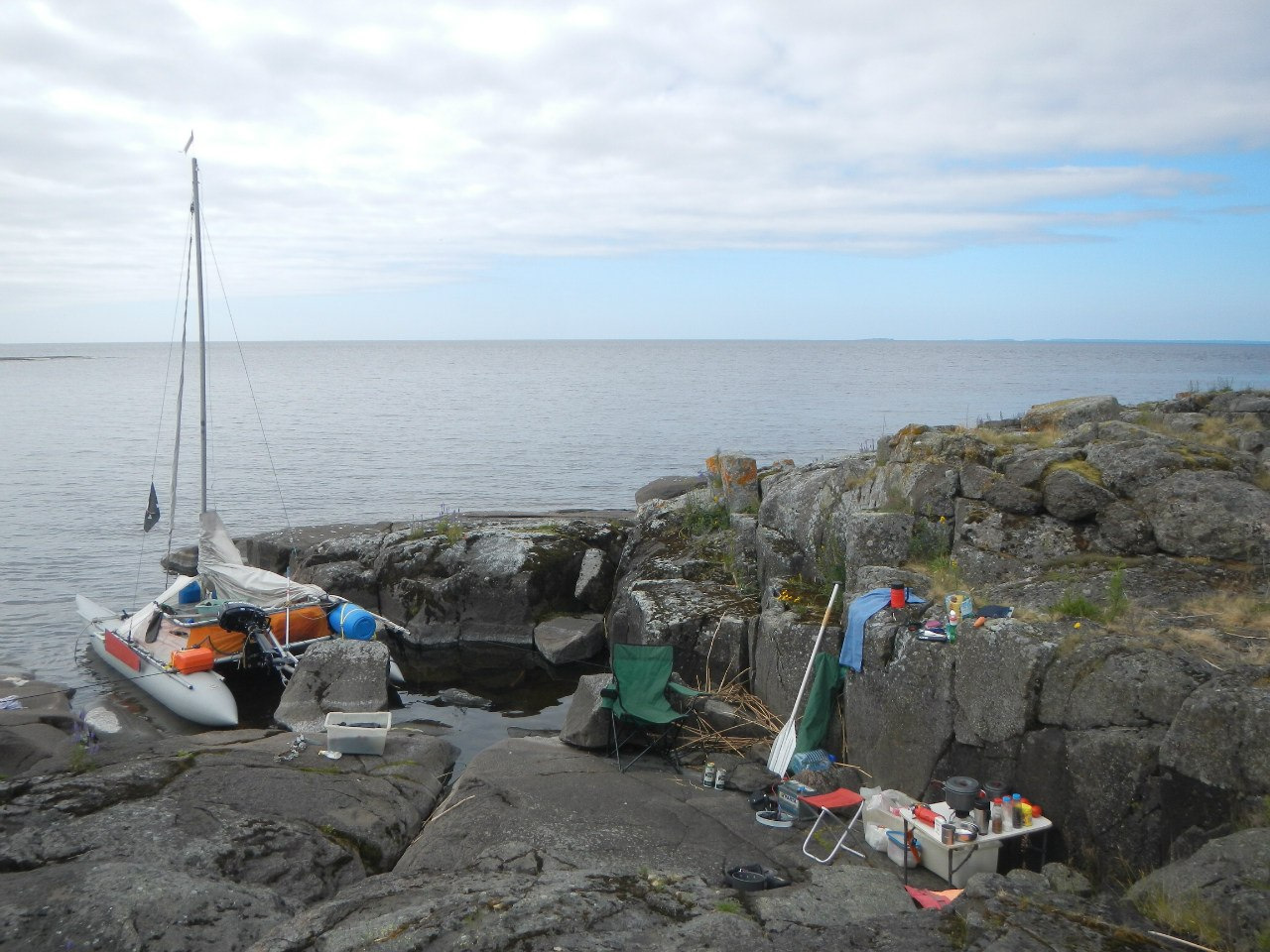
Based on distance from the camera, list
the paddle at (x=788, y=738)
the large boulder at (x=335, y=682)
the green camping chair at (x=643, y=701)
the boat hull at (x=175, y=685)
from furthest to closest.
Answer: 1. the boat hull at (x=175, y=685)
2. the large boulder at (x=335, y=682)
3. the green camping chair at (x=643, y=701)
4. the paddle at (x=788, y=738)

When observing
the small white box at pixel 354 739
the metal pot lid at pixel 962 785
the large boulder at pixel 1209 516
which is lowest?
the small white box at pixel 354 739

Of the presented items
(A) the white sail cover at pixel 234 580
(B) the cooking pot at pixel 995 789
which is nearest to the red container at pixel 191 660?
(A) the white sail cover at pixel 234 580

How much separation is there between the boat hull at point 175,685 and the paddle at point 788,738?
7472mm

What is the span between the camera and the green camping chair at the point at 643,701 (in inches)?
375

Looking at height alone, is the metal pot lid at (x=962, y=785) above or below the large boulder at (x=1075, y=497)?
below

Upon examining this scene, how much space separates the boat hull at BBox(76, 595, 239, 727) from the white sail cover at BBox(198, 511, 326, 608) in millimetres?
1444

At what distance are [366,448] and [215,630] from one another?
26.6 metres

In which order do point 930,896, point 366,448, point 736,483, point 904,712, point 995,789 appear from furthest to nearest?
point 366,448 < point 736,483 < point 904,712 < point 995,789 < point 930,896

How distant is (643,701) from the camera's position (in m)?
9.80

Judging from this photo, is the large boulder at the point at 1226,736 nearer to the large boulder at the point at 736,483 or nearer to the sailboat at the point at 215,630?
the large boulder at the point at 736,483

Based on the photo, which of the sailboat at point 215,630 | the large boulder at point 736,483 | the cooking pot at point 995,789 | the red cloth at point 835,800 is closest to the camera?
the cooking pot at point 995,789

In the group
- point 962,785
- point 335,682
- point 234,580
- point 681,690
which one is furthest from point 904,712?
point 234,580

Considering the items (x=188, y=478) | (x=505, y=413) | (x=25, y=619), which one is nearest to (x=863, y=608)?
(x=25, y=619)

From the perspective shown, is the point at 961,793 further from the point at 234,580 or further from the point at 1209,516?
the point at 234,580
